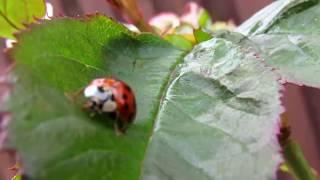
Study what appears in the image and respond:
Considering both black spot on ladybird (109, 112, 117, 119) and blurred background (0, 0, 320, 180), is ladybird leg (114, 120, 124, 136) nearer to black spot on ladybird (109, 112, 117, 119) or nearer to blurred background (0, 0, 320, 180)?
black spot on ladybird (109, 112, 117, 119)

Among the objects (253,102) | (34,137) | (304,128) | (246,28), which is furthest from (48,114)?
(304,128)

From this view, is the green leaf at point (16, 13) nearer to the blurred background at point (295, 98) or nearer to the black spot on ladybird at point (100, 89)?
Answer: the black spot on ladybird at point (100, 89)

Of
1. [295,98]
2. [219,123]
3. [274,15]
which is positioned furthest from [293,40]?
[295,98]

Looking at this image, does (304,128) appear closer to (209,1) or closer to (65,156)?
(209,1)

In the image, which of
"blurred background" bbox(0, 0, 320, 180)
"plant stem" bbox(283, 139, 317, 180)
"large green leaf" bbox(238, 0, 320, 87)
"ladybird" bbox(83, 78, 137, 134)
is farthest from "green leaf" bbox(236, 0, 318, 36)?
"blurred background" bbox(0, 0, 320, 180)

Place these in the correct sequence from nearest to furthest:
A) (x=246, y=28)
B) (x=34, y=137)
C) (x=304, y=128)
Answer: (x=34, y=137)
(x=246, y=28)
(x=304, y=128)

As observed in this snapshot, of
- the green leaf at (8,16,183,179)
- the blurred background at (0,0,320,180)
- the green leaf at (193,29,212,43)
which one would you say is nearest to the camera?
the green leaf at (8,16,183,179)

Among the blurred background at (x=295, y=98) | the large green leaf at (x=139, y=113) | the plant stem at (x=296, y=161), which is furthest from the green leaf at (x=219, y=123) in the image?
the blurred background at (x=295, y=98)
